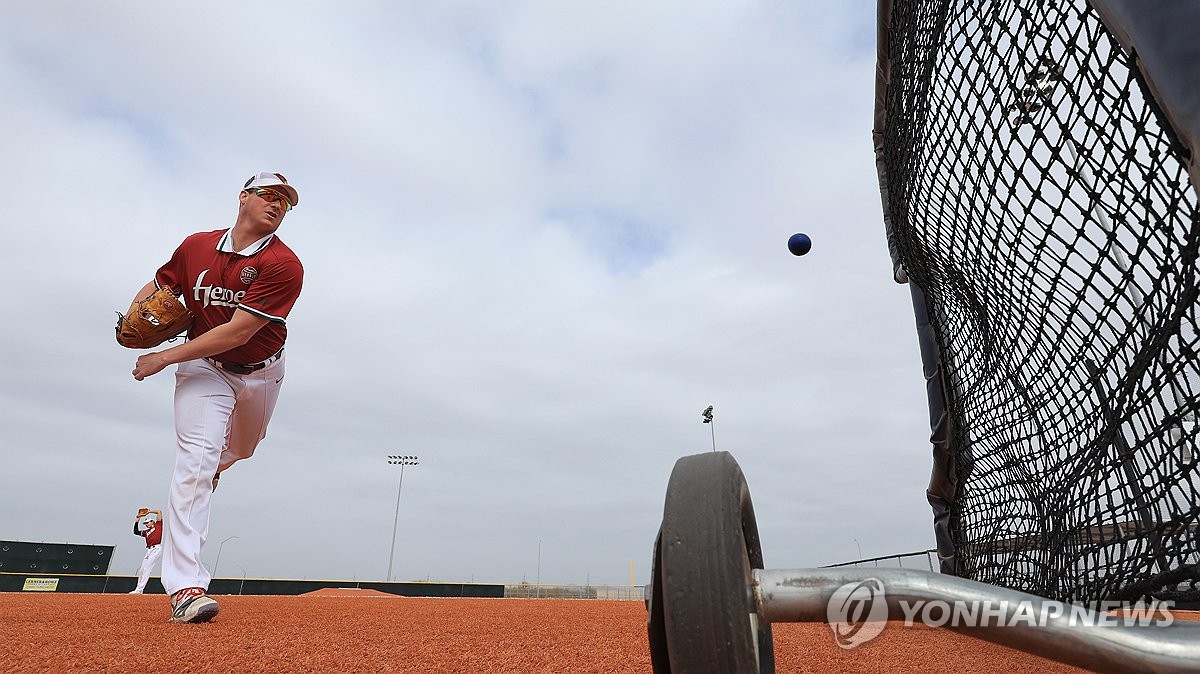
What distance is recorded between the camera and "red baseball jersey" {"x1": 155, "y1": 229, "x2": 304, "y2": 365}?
295 centimetres

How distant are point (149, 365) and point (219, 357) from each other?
29 cm

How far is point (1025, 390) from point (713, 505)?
123 cm

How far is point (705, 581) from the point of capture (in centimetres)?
78

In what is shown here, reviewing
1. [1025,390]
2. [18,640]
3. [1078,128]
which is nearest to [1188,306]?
[1078,128]

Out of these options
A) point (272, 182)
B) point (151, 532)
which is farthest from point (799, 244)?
point (151, 532)

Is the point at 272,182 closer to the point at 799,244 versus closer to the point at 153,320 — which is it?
the point at 153,320

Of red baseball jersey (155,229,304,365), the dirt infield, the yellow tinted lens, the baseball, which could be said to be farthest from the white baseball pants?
the baseball

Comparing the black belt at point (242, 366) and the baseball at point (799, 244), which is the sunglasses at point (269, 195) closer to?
the black belt at point (242, 366)

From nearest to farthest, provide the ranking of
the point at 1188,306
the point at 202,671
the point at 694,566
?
the point at 694,566
the point at 1188,306
the point at 202,671

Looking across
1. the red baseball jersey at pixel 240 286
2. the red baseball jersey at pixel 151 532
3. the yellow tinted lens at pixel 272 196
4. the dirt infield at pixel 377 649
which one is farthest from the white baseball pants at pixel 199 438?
the red baseball jersey at pixel 151 532

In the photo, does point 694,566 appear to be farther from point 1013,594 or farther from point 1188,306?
point 1188,306

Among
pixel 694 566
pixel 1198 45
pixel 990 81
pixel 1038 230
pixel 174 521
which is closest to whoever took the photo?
pixel 1198 45

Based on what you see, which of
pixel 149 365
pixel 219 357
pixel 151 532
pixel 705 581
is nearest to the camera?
pixel 705 581

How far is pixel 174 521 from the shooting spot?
105 inches
